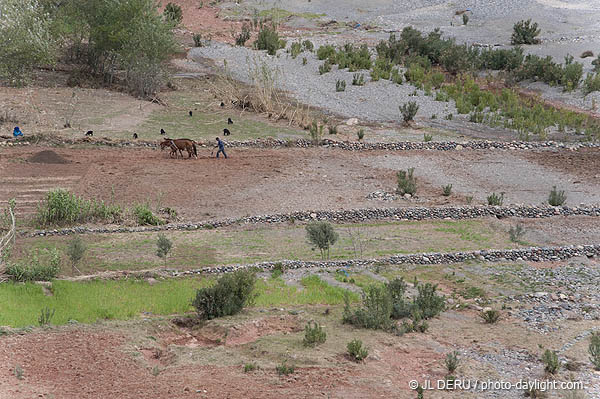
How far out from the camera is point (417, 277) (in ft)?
55.7

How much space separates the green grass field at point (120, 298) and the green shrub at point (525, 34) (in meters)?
32.3

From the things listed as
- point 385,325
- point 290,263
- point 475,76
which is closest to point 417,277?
point 290,263

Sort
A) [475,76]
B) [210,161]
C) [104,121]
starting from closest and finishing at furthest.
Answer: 1. [210,161]
2. [104,121]
3. [475,76]

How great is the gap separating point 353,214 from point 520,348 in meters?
8.74

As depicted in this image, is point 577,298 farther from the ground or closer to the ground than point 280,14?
closer to the ground

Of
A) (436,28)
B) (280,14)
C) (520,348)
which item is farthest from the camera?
(280,14)

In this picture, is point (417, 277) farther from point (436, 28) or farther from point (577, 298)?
point (436, 28)

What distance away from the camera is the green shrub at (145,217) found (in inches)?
800

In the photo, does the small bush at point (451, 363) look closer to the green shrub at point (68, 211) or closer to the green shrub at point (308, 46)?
the green shrub at point (68, 211)

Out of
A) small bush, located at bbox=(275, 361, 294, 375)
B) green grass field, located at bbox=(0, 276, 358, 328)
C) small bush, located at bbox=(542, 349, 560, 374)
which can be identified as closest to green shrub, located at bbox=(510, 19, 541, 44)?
green grass field, located at bbox=(0, 276, 358, 328)

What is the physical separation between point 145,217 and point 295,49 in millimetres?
23083

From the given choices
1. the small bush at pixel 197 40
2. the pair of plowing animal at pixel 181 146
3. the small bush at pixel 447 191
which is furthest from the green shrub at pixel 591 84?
the small bush at pixel 197 40

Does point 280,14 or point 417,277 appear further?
point 280,14

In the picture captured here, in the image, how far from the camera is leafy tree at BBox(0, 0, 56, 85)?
89.6 ft
